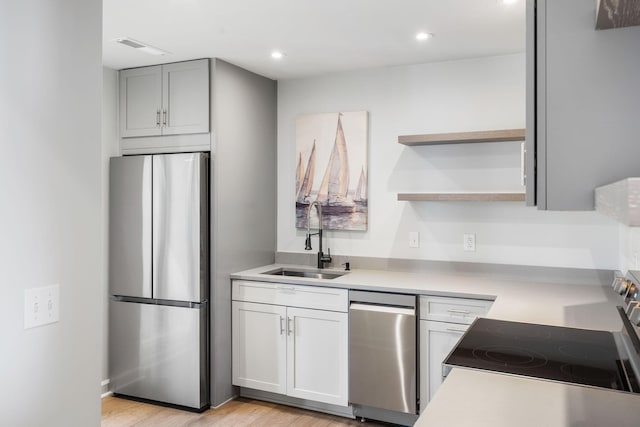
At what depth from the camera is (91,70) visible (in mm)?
1726

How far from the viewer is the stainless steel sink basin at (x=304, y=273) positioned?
379 cm

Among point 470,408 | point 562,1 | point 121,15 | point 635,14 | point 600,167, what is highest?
point 121,15

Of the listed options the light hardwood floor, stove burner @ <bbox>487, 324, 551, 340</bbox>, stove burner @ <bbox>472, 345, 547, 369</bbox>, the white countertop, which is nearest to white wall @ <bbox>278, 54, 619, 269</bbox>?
the white countertop

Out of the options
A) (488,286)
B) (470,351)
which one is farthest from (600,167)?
(488,286)

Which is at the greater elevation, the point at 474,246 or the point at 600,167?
the point at 600,167

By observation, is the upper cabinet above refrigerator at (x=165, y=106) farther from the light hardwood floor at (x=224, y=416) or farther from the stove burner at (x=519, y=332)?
the stove burner at (x=519, y=332)

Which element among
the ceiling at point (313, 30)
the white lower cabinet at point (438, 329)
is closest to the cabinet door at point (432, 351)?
the white lower cabinet at point (438, 329)

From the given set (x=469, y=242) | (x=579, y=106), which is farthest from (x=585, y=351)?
(x=469, y=242)

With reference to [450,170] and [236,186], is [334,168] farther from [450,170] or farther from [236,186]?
[450,170]

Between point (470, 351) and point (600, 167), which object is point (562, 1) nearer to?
point (600, 167)

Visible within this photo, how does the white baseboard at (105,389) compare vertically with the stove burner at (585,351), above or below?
below

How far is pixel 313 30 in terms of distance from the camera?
2922mm

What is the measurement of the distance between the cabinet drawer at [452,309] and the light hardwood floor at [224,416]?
2.71 feet

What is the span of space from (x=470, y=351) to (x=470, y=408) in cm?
48
